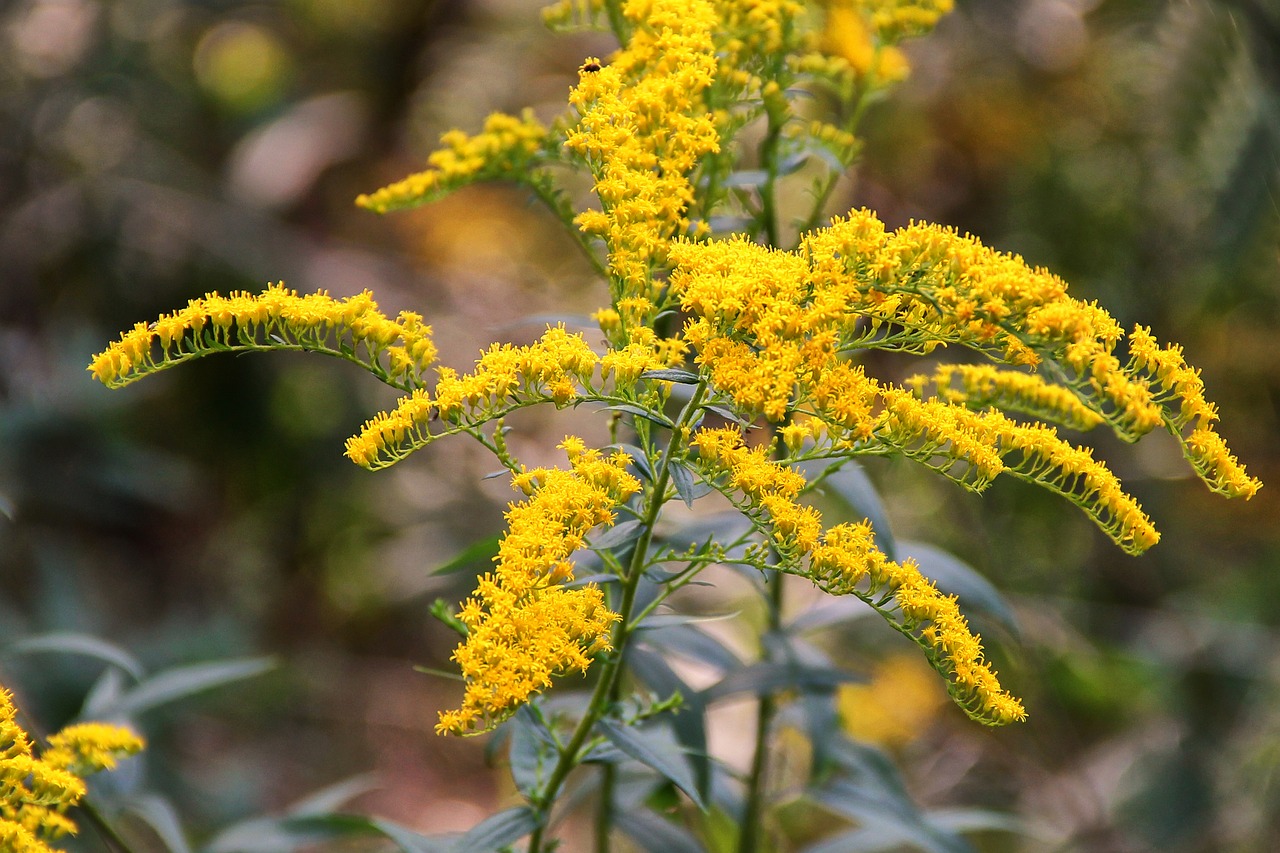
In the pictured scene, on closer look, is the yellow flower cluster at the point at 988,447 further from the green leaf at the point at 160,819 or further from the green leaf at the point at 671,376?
the green leaf at the point at 160,819

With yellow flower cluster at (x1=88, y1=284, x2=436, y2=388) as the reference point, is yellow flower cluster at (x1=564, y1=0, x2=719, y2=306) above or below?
above

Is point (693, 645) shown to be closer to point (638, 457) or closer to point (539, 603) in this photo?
point (638, 457)

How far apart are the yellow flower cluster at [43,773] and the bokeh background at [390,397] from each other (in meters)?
1.97

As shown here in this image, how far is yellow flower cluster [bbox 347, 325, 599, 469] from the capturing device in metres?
1.64

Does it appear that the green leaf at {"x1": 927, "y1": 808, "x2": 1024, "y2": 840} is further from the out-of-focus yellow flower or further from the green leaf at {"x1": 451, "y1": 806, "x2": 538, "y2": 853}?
the out-of-focus yellow flower

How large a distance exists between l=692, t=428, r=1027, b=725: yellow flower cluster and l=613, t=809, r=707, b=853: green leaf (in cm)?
83

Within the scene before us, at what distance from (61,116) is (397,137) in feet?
6.30

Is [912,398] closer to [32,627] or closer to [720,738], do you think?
[32,627]

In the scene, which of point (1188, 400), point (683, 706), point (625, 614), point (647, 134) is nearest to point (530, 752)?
point (683, 706)

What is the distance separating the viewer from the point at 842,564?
64.2 inches

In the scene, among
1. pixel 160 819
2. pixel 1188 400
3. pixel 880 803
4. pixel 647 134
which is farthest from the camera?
pixel 880 803

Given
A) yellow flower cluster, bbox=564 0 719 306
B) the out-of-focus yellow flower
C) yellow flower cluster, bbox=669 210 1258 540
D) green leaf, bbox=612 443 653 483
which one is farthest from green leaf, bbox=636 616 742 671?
the out-of-focus yellow flower

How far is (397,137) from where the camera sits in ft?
21.4

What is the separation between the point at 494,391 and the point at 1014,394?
85 centimetres
